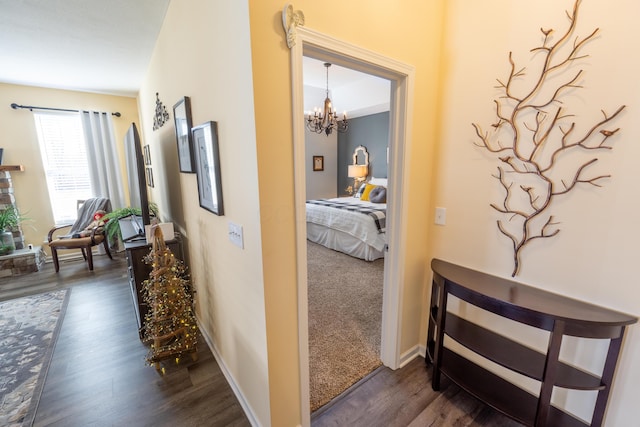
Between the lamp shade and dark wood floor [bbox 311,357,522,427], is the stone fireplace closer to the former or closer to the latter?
dark wood floor [bbox 311,357,522,427]

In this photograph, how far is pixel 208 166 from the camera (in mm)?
1670

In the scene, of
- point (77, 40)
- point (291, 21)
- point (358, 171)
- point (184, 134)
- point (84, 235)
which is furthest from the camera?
point (358, 171)

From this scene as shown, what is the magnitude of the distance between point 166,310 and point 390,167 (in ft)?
6.18

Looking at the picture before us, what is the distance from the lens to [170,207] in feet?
10.1

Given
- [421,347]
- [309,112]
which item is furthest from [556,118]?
[309,112]

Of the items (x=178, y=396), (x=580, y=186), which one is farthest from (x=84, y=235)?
(x=580, y=186)

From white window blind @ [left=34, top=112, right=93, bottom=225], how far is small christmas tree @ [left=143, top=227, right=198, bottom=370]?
360 centimetres

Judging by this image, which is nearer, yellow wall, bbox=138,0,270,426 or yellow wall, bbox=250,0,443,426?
yellow wall, bbox=250,0,443,426

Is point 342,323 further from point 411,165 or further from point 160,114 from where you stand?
point 160,114

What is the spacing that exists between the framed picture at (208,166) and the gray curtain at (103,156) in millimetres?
3734

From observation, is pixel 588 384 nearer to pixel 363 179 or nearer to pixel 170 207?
pixel 170 207

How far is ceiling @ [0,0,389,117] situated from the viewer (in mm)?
2021

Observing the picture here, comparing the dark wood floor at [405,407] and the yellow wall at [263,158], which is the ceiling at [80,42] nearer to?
the yellow wall at [263,158]

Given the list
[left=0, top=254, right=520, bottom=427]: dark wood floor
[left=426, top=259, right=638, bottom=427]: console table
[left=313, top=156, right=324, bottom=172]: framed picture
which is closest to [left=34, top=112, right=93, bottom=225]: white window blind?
[left=0, top=254, right=520, bottom=427]: dark wood floor
